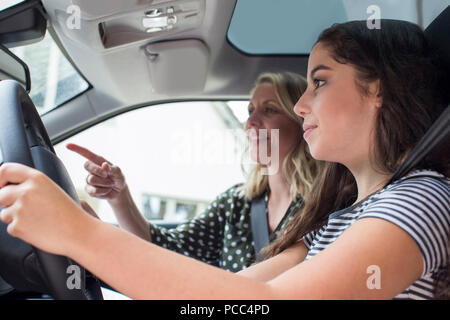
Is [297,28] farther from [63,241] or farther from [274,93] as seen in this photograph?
[63,241]

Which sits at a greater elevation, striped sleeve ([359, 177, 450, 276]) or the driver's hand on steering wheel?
striped sleeve ([359, 177, 450, 276])

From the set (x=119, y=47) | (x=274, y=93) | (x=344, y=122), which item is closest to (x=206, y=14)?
(x=119, y=47)

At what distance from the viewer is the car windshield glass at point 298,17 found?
126 centimetres

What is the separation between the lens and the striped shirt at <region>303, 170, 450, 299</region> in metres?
0.72

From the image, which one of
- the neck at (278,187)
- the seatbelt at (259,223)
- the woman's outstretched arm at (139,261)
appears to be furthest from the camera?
the neck at (278,187)

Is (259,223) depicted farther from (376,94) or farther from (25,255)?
(25,255)

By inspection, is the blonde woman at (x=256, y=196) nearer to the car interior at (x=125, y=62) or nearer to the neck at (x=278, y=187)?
the neck at (x=278, y=187)

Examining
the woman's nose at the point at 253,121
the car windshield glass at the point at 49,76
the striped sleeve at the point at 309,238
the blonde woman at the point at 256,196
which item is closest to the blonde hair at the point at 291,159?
the blonde woman at the point at 256,196

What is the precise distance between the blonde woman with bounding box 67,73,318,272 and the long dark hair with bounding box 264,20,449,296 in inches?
27.7

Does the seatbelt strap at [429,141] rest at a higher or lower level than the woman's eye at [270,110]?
higher

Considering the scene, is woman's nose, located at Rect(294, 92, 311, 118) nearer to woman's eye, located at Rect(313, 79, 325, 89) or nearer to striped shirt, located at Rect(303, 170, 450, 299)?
woman's eye, located at Rect(313, 79, 325, 89)

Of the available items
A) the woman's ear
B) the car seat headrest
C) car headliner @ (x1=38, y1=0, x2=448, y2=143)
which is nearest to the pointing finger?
car headliner @ (x1=38, y1=0, x2=448, y2=143)

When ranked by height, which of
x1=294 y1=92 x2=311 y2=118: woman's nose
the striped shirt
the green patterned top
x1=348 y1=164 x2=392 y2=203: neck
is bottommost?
the green patterned top
